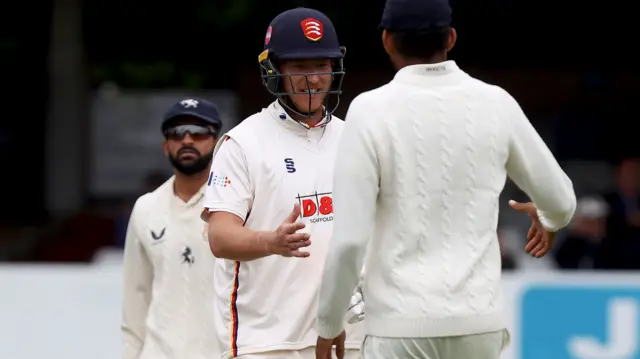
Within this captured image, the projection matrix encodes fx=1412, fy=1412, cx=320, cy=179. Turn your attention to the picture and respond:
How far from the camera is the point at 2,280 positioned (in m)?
9.57

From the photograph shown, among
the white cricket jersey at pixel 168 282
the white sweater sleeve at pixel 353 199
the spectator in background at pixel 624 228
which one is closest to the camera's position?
the white sweater sleeve at pixel 353 199

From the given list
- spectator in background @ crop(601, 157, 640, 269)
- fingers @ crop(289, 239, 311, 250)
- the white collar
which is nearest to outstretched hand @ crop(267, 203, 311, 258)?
fingers @ crop(289, 239, 311, 250)

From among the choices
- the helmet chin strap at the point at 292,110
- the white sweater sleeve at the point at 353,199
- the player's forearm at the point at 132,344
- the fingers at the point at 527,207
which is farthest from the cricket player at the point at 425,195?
the player's forearm at the point at 132,344

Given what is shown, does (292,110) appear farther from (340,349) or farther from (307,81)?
(340,349)

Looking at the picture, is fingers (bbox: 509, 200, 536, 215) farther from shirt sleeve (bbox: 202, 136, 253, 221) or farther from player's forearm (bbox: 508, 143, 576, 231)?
shirt sleeve (bbox: 202, 136, 253, 221)

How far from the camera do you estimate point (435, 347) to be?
3.81 metres

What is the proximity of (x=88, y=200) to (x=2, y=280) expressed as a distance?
5239mm

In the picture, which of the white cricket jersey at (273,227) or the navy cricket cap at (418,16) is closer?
the navy cricket cap at (418,16)

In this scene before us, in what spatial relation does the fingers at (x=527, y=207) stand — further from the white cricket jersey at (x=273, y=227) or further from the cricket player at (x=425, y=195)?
the white cricket jersey at (x=273, y=227)

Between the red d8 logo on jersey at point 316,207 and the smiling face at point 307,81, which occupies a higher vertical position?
the smiling face at point 307,81

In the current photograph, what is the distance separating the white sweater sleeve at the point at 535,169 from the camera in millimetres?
3861

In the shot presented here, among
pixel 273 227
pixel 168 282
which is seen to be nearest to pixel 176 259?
pixel 168 282

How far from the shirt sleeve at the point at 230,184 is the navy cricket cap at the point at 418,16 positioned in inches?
35.9

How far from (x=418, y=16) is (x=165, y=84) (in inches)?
439
